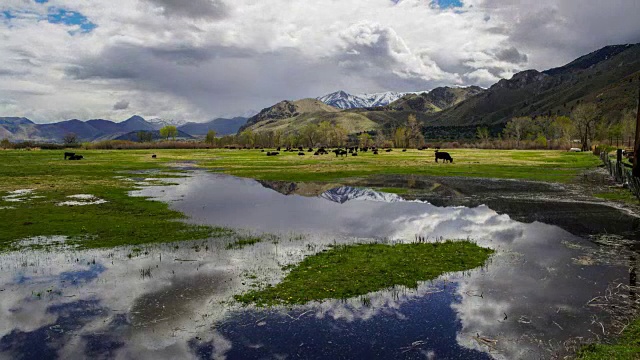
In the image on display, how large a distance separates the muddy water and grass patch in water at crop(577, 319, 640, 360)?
0.50 m

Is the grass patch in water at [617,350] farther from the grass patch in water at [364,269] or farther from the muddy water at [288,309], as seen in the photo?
the grass patch in water at [364,269]

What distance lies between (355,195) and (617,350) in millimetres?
29659

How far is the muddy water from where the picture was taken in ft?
33.6

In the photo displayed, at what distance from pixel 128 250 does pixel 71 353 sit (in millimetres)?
9762

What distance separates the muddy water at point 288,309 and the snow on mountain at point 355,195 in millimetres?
13005

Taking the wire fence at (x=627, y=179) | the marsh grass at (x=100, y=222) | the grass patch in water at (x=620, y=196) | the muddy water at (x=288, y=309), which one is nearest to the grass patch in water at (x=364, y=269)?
the muddy water at (x=288, y=309)

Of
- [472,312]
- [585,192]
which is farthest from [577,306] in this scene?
[585,192]

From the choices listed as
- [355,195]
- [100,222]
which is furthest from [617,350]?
[355,195]

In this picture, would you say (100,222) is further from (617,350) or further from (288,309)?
(617,350)

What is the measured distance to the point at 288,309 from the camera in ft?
40.7

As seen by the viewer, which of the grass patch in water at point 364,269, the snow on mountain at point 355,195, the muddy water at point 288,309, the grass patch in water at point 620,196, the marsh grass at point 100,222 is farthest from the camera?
the snow on mountain at point 355,195

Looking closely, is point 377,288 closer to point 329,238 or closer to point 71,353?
point 329,238

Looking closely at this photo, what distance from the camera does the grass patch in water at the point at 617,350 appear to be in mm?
9227

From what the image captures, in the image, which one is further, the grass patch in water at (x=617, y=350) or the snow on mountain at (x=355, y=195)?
the snow on mountain at (x=355, y=195)
